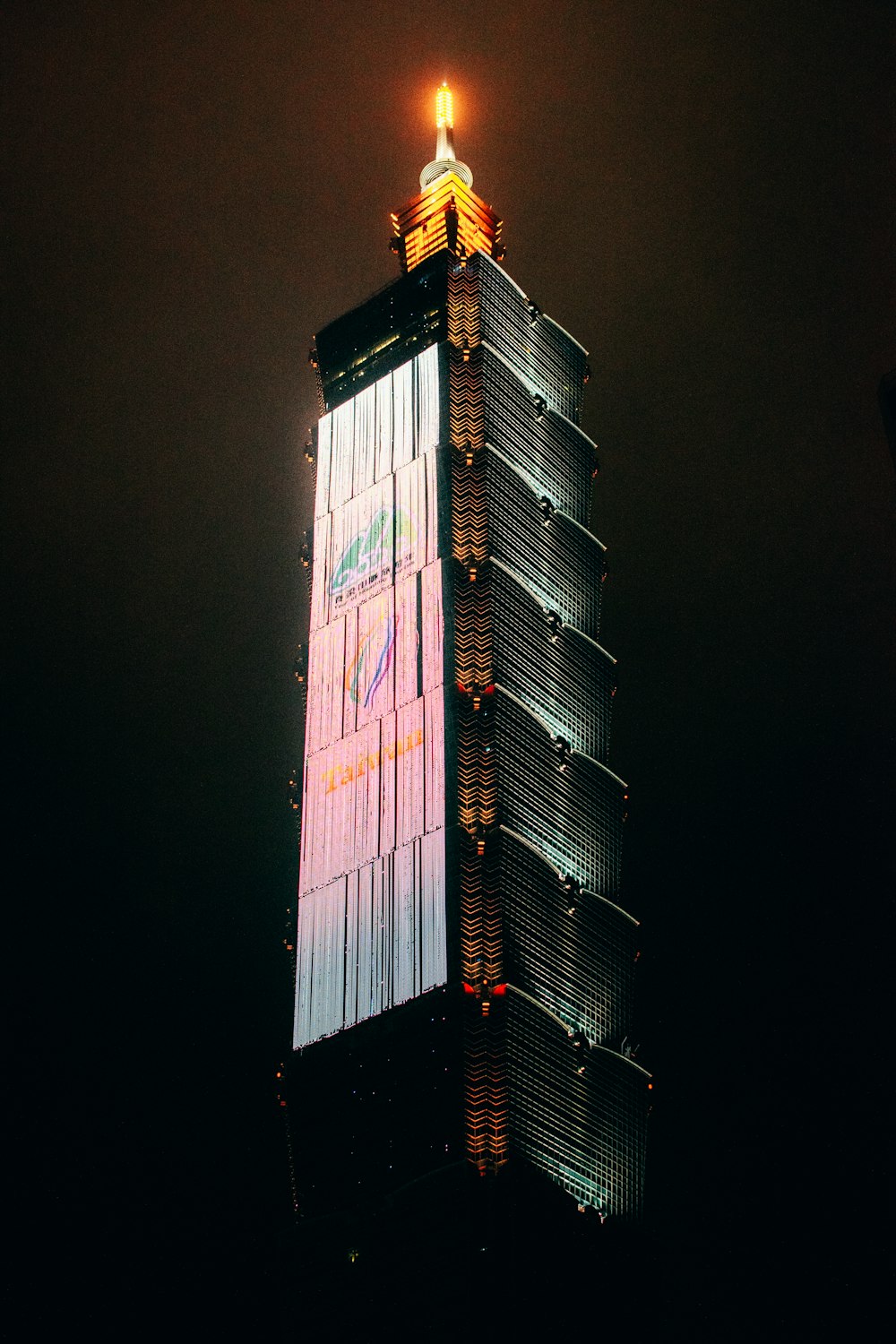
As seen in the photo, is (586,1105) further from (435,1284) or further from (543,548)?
(543,548)

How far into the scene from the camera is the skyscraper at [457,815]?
224 feet

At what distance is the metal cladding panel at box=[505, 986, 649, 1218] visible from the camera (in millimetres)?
69250

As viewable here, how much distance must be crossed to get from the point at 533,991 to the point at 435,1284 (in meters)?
15.2

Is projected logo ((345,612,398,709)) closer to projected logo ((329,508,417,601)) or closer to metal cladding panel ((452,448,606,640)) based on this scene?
projected logo ((329,508,417,601))

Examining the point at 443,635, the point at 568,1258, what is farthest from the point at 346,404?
the point at 568,1258

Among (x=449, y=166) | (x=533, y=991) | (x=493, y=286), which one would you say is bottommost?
(x=533, y=991)

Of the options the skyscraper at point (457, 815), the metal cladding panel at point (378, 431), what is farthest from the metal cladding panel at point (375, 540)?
the metal cladding panel at point (378, 431)

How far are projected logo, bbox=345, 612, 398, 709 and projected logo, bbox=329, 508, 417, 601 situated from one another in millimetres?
3614

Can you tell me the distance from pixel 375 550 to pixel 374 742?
39.0 feet

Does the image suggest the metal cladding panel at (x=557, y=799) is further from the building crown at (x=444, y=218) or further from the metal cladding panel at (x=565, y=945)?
the building crown at (x=444, y=218)

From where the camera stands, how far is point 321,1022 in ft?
228

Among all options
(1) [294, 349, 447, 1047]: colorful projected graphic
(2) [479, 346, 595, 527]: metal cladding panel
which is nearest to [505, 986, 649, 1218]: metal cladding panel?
(1) [294, 349, 447, 1047]: colorful projected graphic

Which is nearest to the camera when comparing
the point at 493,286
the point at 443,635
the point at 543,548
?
the point at 443,635

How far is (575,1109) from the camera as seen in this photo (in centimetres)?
7262
